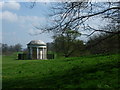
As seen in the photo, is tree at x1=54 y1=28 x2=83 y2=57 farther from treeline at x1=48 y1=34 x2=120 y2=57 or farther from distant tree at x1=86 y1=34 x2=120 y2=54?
distant tree at x1=86 y1=34 x2=120 y2=54

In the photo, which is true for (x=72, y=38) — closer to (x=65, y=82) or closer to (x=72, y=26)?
(x=72, y=26)

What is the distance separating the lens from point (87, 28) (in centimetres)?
1054

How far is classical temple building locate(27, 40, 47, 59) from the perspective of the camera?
45.9 m

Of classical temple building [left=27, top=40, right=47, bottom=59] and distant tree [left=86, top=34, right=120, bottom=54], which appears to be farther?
classical temple building [left=27, top=40, right=47, bottom=59]

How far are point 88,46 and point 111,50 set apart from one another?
1048 mm

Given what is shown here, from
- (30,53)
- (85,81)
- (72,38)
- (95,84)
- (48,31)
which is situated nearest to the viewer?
(95,84)

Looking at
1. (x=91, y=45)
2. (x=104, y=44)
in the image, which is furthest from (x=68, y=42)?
(x=104, y=44)

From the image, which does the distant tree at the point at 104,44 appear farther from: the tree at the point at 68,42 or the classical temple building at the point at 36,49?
the classical temple building at the point at 36,49

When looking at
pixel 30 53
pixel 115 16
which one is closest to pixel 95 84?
pixel 115 16

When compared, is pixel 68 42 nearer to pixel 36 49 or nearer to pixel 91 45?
pixel 91 45

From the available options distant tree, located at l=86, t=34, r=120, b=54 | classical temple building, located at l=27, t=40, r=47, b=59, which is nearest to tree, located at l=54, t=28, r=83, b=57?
distant tree, located at l=86, t=34, r=120, b=54

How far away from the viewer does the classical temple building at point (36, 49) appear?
45.9 meters

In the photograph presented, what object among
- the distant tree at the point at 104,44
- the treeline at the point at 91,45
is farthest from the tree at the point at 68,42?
the distant tree at the point at 104,44

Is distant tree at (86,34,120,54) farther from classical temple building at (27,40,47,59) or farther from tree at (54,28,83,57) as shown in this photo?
classical temple building at (27,40,47,59)
